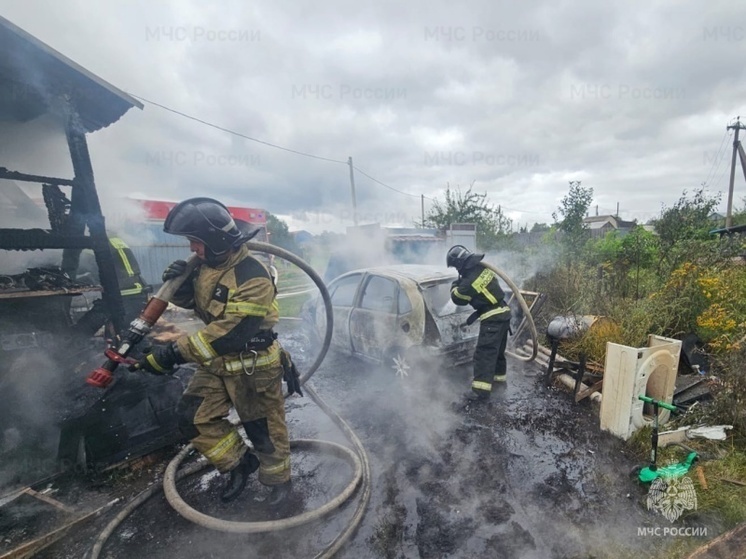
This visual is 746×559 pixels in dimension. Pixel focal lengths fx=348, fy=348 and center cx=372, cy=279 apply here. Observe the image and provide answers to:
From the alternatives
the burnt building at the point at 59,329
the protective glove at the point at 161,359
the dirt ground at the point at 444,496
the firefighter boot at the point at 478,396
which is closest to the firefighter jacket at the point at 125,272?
the burnt building at the point at 59,329

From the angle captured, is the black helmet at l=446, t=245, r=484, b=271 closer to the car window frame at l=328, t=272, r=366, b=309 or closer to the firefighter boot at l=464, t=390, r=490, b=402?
the car window frame at l=328, t=272, r=366, b=309

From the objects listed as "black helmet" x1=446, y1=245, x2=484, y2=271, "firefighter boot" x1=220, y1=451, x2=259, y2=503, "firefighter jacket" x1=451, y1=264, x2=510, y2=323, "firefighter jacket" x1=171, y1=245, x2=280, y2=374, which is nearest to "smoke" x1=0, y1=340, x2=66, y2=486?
"firefighter boot" x1=220, y1=451, x2=259, y2=503

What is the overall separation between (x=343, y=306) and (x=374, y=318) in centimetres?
84

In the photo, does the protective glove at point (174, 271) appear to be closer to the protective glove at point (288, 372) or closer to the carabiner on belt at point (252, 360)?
the carabiner on belt at point (252, 360)

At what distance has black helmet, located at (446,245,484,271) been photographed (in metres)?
4.25

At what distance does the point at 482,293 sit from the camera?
418 cm

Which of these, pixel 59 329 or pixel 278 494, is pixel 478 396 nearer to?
pixel 278 494

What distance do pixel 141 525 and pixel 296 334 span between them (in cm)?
505

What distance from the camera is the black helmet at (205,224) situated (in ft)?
7.73

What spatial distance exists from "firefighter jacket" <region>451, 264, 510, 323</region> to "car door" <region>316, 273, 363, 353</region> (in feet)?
5.28

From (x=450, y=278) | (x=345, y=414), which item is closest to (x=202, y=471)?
(x=345, y=414)

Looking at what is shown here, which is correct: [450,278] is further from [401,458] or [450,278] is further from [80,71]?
[80,71]

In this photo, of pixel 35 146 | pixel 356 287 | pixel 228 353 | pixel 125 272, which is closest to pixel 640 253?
pixel 356 287

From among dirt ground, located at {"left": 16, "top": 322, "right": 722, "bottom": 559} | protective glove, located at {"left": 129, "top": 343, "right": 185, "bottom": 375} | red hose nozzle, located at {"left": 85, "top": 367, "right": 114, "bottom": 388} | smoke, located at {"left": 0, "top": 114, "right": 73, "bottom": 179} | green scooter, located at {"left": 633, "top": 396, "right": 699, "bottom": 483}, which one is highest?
smoke, located at {"left": 0, "top": 114, "right": 73, "bottom": 179}
